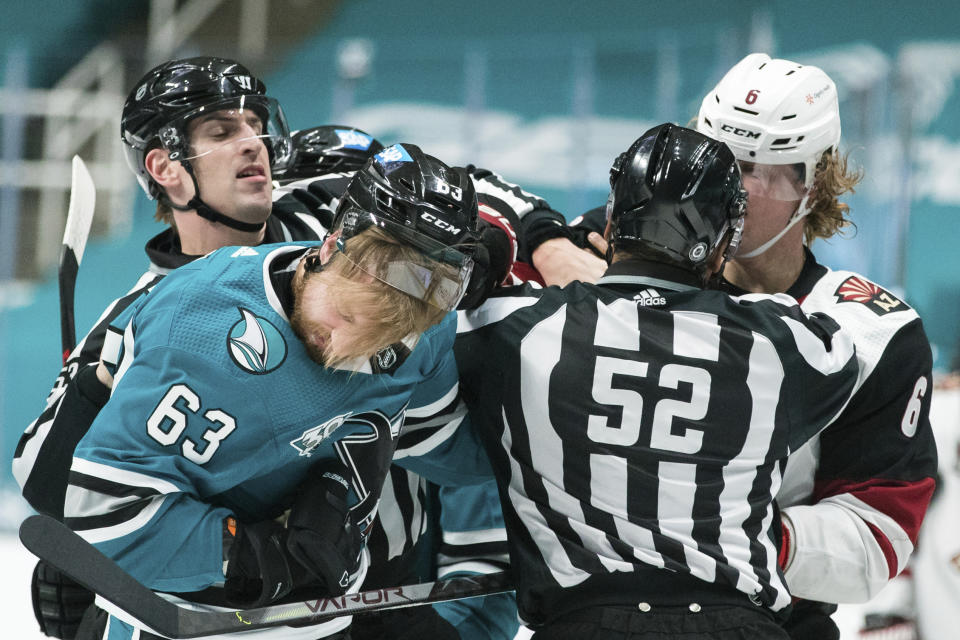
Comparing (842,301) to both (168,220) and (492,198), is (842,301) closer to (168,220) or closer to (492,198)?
(492,198)

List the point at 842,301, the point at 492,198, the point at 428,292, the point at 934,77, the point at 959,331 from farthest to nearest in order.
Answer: the point at 934,77, the point at 959,331, the point at 492,198, the point at 842,301, the point at 428,292

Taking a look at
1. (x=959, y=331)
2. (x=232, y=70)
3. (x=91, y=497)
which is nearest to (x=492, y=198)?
(x=232, y=70)

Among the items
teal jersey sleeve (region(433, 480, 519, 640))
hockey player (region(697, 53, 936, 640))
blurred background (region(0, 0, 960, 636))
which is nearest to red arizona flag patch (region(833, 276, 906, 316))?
hockey player (region(697, 53, 936, 640))

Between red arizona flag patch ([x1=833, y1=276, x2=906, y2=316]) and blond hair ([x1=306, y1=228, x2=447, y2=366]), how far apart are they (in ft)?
2.50

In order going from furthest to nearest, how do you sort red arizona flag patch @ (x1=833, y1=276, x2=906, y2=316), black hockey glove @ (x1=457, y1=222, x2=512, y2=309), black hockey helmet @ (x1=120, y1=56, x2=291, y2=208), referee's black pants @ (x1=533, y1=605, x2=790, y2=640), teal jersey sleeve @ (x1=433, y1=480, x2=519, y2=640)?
teal jersey sleeve @ (x1=433, y1=480, x2=519, y2=640), black hockey helmet @ (x1=120, y1=56, x2=291, y2=208), red arizona flag patch @ (x1=833, y1=276, x2=906, y2=316), black hockey glove @ (x1=457, y1=222, x2=512, y2=309), referee's black pants @ (x1=533, y1=605, x2=790, y2=640)

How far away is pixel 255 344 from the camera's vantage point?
4.63 feet

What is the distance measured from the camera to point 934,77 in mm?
5484

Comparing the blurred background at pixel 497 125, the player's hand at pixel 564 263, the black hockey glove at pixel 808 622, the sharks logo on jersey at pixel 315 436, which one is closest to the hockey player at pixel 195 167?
the player's hand at pixel 564 263

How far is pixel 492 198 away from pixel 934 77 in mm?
4262

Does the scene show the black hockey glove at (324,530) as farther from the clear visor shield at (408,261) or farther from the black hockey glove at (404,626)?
the black hockey glove at (404,626)

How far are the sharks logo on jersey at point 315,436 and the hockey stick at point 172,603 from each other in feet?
0.77

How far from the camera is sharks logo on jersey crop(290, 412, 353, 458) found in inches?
58.2

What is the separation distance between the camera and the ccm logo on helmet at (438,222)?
56.4 inches

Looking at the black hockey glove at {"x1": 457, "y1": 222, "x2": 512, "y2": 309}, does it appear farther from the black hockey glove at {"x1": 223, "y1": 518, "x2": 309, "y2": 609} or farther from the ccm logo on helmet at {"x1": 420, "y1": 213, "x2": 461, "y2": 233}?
the black hockey glove at {"x1": 223, "y1": 518, "x2": 309, "y2": 609}
